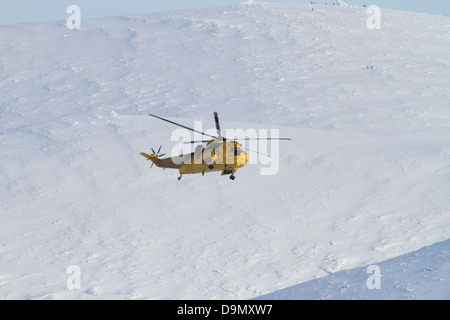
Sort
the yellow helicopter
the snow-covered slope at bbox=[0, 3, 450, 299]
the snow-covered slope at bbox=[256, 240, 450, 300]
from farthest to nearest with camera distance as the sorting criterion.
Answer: the snow-covered slope at bbox=[0, 3, 450, 299] → the snow-covered slope at bbox=[256, 240, 450, 300] → the yellow helicopter

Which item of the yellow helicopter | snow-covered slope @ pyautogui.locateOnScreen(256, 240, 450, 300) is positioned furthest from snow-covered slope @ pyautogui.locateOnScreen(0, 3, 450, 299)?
the yellow helicopter

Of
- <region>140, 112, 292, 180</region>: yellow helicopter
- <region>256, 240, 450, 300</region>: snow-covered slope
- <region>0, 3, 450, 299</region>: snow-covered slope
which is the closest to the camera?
<region>140, 112, 292, 180</region>: yellow helicopter

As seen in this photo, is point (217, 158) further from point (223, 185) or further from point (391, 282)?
point (223, 185)

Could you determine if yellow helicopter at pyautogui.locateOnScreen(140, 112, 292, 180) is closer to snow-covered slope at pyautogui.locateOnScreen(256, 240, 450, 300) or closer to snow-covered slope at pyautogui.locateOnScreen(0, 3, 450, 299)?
snow-covered slope at pyautogui.locateOnScreen(256, 240, 450, 300)

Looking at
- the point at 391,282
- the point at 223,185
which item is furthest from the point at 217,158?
the point at 223,185

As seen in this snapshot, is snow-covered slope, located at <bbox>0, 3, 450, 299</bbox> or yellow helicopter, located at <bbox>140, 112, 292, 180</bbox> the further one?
snow-covered slope, located at <bbox>0, 3, 450, 299</bbox>

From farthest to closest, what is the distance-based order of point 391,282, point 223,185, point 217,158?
point 223,185
point 391,282
point 217,158

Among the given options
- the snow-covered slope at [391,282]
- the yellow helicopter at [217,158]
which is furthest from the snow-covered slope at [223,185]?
the yellow helicopter at [217,158]

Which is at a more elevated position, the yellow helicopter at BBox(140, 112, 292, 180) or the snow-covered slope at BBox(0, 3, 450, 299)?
the yellow helicopter at BBox(140, 112, 292, 180)

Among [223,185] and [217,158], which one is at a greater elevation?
[217,158]

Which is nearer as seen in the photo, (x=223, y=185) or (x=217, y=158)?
(x=217, y=158)
